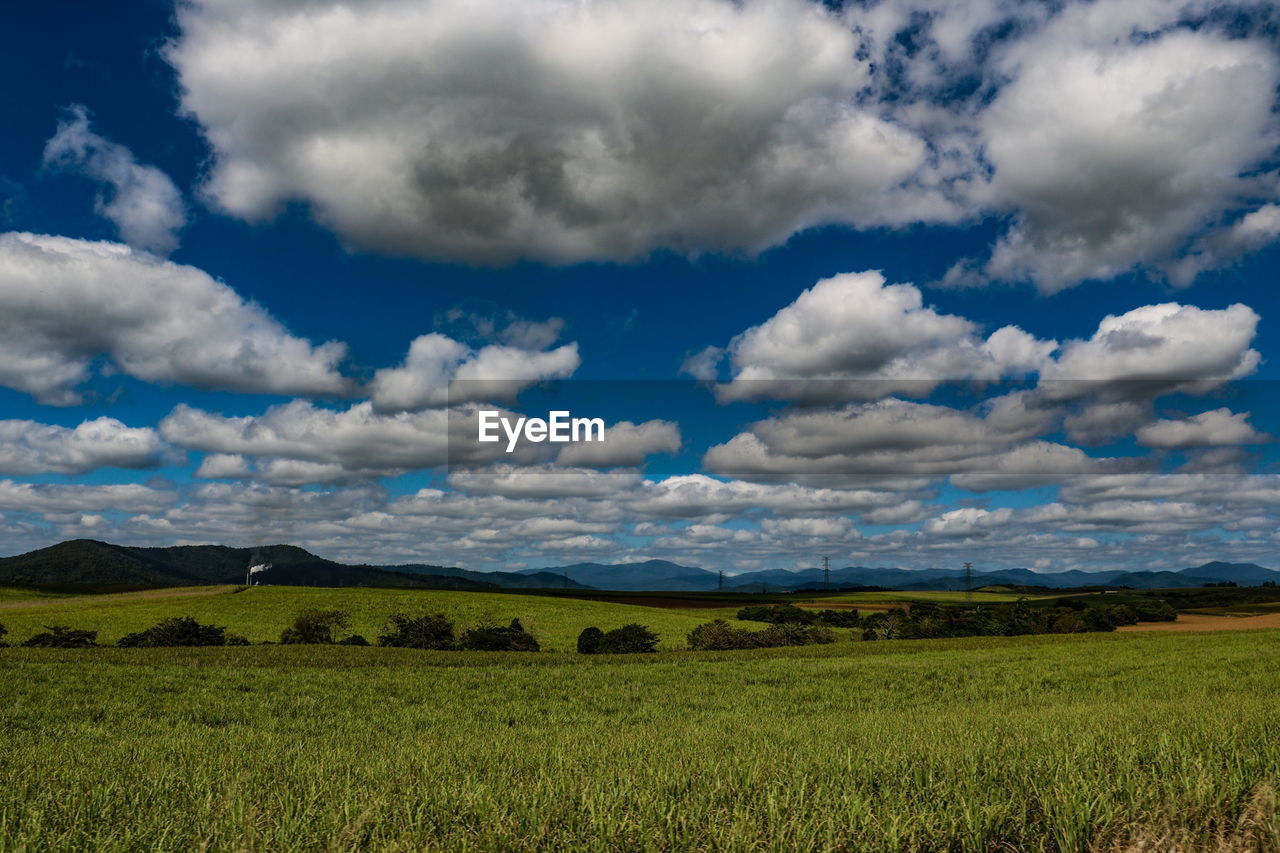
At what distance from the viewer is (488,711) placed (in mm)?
22781

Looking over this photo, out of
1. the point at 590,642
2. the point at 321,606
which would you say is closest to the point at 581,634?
the point at 590,642

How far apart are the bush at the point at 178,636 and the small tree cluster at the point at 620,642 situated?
2551 centimetres

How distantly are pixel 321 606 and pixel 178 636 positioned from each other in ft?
114

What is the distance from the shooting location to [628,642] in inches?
2239

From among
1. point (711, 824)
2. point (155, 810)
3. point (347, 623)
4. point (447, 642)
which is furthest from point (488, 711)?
point (347, 623)

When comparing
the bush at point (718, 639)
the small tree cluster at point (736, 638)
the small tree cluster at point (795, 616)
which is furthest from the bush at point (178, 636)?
the small tree cluster at point (795, 616)

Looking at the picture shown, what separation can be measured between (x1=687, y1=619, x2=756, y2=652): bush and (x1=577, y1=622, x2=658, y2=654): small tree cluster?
11.1 ft

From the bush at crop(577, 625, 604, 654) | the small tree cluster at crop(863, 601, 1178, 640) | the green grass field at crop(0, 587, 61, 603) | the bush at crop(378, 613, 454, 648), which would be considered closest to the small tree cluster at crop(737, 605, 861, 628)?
the small tree cluster at crop(863, 601, 1178, 640)

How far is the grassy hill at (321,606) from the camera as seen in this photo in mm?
68438

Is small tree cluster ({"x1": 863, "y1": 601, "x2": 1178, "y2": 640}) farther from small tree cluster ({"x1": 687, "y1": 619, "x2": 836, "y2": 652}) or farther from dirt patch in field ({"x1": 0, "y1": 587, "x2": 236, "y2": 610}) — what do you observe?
dirt patch in field ({"x1": 0, "y1": 587, "x2": 236, "y2": 610})

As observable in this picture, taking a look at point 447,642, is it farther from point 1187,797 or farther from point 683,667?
point 1187,797

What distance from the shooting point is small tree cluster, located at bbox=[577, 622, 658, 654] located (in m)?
56.4

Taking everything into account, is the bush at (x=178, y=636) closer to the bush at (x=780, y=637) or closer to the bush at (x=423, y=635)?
the bush at (x=423, y=635)

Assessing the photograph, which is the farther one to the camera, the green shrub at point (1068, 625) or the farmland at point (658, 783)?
the green shrub at point (1068, 625)
